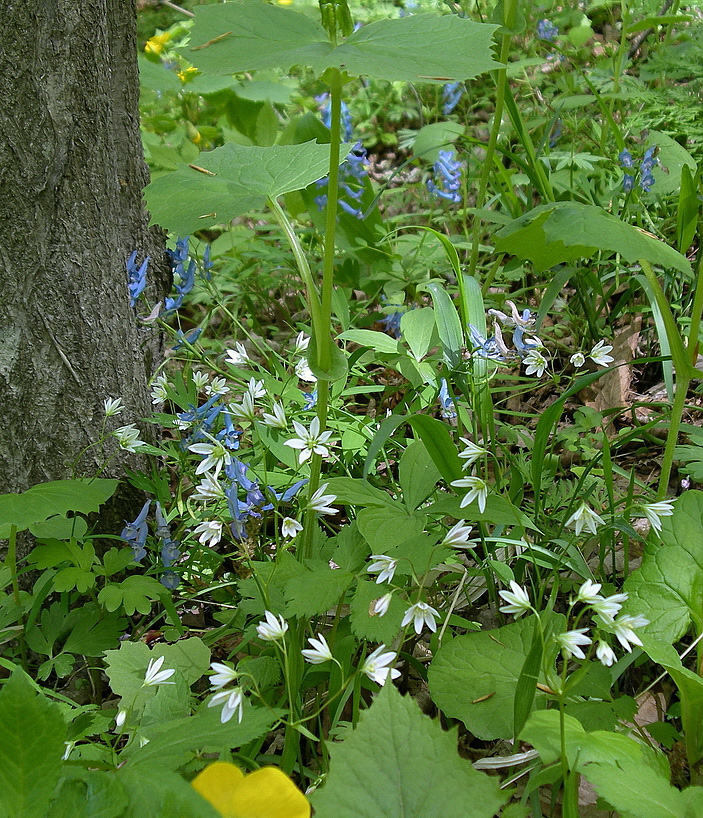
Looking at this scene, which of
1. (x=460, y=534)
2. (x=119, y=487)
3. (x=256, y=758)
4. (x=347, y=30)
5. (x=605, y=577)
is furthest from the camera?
(x=119, y=487)

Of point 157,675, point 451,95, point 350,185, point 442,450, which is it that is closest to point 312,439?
point 442,450

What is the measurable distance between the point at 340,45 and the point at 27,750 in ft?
3.31

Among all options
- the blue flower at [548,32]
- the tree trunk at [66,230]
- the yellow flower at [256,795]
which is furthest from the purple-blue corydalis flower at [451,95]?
the yellow flower at [256,795]

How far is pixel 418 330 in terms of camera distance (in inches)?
68.8

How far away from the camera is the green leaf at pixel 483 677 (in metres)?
1.12

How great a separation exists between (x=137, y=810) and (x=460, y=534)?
60cm

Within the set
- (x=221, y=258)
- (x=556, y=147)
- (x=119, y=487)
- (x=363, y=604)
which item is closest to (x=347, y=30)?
(x=363, y=604)

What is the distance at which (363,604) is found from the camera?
1140 millimetres

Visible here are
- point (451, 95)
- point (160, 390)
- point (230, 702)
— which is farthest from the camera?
point (451, 95)

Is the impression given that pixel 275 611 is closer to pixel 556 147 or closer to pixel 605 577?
pixel 605 577

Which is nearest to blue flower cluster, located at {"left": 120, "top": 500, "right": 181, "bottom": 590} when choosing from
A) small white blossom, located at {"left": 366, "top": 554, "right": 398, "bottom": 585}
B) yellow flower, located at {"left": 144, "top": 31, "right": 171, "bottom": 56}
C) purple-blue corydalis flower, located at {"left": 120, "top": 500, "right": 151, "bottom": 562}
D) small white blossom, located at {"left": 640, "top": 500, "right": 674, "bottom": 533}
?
purple-blue corydalis flower, located at {"left": 120, "top": 500, "right": 151, "bottom": 562}

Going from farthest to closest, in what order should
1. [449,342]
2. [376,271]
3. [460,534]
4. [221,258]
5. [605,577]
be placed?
[221,258] < [376,271] < [449,342] < [605,577] < [460,534]

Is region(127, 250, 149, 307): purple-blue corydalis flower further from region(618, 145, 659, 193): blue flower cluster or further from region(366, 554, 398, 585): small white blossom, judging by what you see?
region(618, 145, 659, 193): blue flower cluster

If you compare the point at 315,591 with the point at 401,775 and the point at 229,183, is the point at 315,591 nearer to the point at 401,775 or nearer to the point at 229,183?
the point at 401,775
